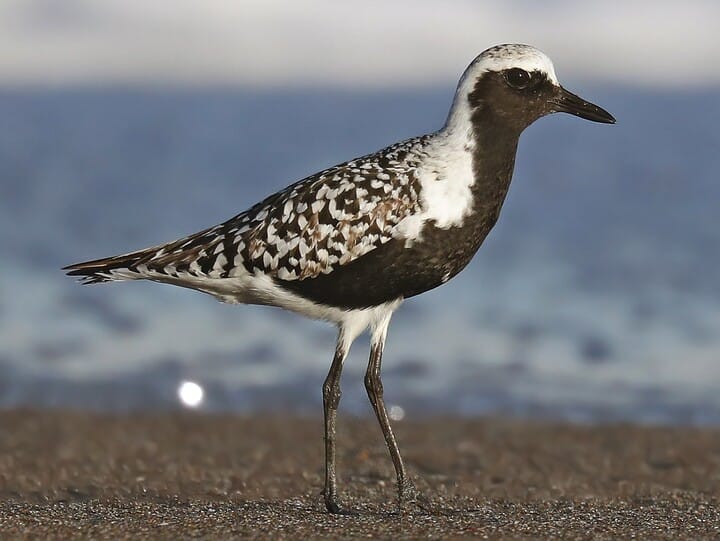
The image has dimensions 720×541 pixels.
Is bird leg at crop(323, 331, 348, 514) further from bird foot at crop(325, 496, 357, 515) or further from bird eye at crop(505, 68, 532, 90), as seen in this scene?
bird eye at crop(505, 68, 532, 90)

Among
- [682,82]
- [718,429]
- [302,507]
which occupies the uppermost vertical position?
[682,82]

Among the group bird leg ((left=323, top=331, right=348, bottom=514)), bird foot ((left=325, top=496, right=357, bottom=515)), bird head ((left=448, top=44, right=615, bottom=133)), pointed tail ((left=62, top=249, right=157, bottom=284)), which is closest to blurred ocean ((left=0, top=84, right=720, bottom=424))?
bird leg ((left=323, top=331, right=348, bottom=514))

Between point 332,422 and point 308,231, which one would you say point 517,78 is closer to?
point 308,231

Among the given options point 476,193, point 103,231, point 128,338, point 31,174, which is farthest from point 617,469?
point 31,174

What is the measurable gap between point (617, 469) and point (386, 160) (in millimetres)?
3729

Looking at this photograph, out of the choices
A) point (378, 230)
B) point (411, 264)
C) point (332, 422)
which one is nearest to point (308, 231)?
point (378, 230)

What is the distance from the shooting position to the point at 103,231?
1770cm

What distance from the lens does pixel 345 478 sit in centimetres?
930

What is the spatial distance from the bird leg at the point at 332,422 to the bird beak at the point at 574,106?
1.98m

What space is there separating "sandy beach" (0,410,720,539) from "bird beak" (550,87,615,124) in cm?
245

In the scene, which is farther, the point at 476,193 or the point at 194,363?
the point at 194,363

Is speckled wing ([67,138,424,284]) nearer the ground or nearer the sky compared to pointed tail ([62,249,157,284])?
nearer the sky

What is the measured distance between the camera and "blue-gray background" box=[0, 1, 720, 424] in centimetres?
1291

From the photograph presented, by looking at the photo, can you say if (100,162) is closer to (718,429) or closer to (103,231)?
(103,231)
